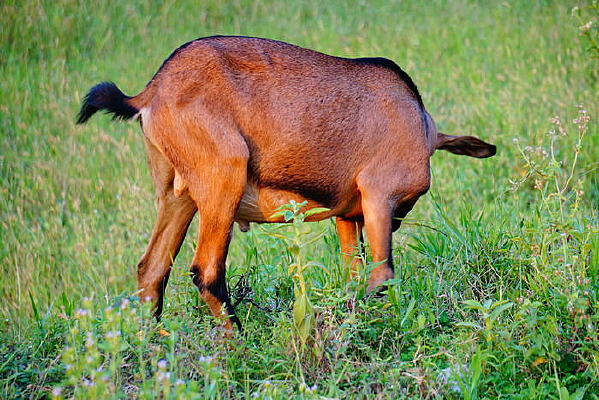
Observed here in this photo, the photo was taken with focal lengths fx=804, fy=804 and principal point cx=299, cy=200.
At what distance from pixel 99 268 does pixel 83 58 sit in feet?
15.9

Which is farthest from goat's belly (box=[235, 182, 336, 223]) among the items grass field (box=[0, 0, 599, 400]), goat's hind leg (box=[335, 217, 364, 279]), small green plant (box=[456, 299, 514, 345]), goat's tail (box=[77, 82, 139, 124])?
small green plant (box=[456, 299, 514, 345])

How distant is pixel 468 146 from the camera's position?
5.83 meters

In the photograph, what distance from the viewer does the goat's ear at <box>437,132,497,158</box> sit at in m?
5.70

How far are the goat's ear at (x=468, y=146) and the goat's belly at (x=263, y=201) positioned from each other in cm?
125

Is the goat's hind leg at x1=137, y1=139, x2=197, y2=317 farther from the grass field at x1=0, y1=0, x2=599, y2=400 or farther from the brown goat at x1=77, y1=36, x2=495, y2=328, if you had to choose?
the grass field at x1=0, y1=0, x2=599, y2=400

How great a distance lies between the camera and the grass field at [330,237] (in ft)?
13.5

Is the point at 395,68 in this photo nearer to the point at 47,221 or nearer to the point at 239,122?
the point at 239,122

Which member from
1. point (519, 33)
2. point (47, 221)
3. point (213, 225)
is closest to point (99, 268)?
point (47, 221)

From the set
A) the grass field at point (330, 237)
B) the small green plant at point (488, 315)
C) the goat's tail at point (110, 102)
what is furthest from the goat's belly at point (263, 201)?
the small green plant at point (488, 315)

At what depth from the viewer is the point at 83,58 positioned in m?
10.8

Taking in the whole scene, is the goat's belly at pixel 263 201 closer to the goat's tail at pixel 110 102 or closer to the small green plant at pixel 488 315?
the goat's tail at pixel 110 102

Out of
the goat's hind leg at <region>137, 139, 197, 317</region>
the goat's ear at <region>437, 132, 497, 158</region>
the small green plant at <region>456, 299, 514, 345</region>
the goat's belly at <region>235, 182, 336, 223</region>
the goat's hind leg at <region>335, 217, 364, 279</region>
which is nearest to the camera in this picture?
the small green plant at <region>456, 299, 514, 345</region>

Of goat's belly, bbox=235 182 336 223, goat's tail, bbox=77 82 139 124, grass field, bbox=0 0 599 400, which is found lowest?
grass field, bbox=0 0 599 400

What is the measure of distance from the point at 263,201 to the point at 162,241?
789mm
